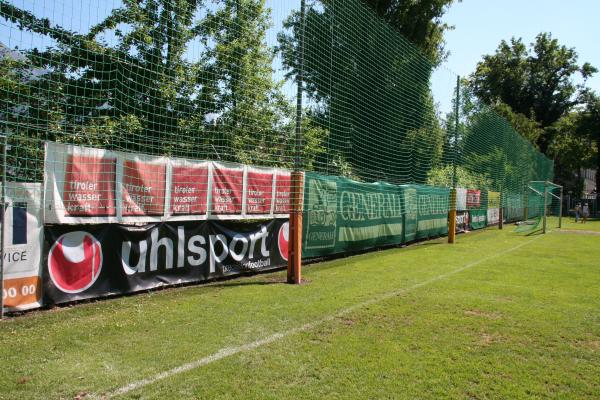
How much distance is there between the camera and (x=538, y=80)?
54.1m

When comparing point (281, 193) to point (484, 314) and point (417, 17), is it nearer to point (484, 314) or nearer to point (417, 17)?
point (484, 314)

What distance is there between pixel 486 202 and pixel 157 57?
62.8 ft

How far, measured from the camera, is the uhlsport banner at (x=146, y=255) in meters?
6.21

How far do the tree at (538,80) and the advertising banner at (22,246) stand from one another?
55.2m

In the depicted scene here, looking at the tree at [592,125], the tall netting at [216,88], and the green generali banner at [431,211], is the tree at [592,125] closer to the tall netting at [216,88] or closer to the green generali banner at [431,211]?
the green generali banner at [431,211]

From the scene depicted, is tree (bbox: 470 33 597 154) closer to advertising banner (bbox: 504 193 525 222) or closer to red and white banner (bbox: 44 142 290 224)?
advertising banner (bbox: 504 193 525 222)

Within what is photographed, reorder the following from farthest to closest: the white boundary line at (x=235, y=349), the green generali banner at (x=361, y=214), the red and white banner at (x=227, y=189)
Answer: the green generali banner at (x=361, y=214)
the red and white banner at (x=227, y=189)
the white boundary line at (x=235, y=349)

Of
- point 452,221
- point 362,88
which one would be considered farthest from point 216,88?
point 452,221

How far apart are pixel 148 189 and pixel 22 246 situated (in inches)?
80.7

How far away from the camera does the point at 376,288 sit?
24.8ft

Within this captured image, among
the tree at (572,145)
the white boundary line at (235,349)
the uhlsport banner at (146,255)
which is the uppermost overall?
the tree at (572,145)

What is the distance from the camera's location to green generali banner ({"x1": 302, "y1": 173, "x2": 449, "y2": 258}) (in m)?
10.5

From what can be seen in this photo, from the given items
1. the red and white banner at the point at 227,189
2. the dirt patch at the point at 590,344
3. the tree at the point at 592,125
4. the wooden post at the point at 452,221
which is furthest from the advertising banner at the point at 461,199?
the tree at the point at 592,125

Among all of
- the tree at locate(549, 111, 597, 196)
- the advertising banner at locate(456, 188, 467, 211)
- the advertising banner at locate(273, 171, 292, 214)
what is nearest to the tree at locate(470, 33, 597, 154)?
the tree at locate(549, 111, 597, 196)
